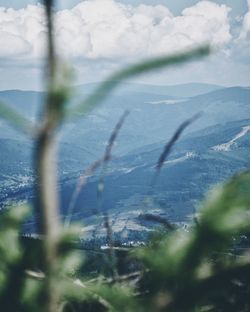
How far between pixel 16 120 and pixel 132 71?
54 cm

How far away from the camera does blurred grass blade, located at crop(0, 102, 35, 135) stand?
192 centimetres

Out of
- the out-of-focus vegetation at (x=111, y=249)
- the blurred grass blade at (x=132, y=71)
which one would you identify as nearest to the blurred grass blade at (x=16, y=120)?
the out-of-focus vegetation at (x=111, y=249)

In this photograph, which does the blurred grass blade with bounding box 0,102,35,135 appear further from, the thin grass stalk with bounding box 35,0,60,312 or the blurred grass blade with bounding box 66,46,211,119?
the blurred grass blade with bounding box 66,46,211,119

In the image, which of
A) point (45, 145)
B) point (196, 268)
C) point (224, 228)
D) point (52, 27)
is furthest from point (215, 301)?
point (52, 27)

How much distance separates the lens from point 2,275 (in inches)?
108

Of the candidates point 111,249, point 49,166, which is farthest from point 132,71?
point 111,249

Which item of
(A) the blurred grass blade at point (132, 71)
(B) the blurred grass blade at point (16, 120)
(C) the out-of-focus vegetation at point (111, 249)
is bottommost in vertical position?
(C) the out-of-focus vegetation at point (111, 249)

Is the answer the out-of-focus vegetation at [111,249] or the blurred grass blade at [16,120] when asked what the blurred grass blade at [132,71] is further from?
the blurred grass blade at [16,120]

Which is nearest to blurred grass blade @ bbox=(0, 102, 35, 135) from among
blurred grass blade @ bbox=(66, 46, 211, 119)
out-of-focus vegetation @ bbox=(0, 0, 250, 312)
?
out-of-focus vegetation @ bbox=(0, 0, 250, 312)

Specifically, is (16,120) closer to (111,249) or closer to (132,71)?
(132,71)

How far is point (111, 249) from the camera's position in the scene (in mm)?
2670

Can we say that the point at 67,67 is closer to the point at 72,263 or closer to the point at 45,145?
the point at 45,145

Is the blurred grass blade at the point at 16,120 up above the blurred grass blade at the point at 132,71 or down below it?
below

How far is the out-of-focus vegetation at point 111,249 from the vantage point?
193 centimetres
